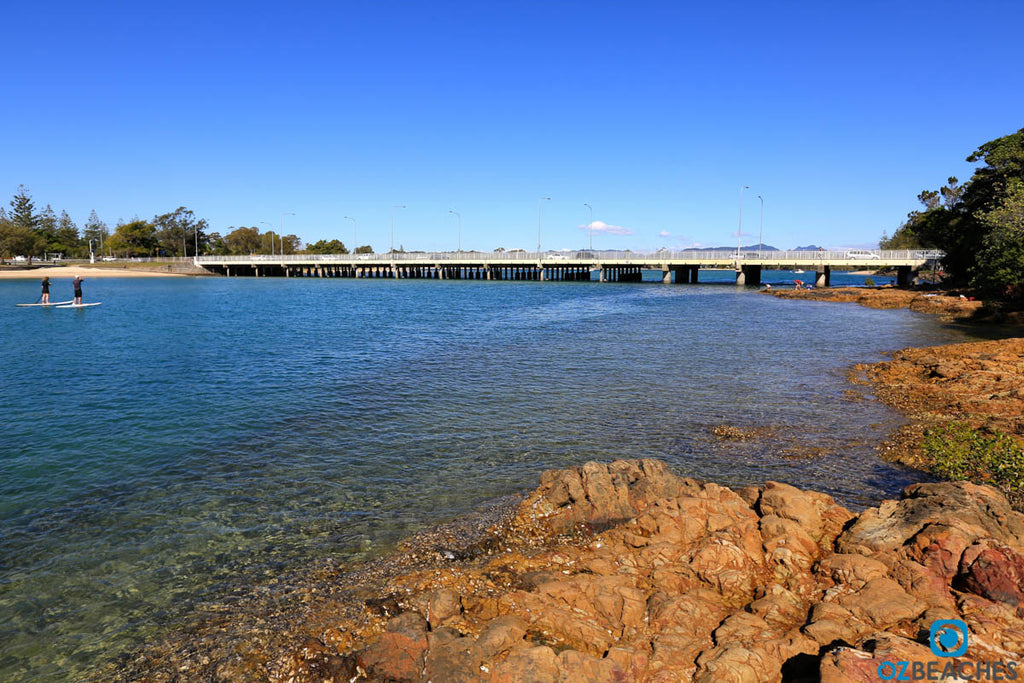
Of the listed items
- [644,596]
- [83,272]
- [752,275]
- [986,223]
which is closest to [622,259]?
[752,275]

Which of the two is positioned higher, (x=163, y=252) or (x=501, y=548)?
(x=163, y=252)

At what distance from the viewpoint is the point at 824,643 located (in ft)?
18.7

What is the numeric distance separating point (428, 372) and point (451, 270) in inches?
4411

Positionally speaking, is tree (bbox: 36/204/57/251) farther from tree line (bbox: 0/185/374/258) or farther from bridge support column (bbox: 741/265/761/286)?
bridge support column (bbox: 741/265/761/286)

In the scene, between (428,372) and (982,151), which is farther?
(982,151)

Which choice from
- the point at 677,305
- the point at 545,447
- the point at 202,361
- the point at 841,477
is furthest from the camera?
the point at 677,305

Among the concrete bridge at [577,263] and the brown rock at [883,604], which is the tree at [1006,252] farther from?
the brown rock at [883,604]

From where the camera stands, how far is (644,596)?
6.85 m

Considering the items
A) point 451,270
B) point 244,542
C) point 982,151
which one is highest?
point 982,151

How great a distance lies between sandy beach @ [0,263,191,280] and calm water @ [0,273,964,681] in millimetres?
92133

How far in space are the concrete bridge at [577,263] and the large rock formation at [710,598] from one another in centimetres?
8168

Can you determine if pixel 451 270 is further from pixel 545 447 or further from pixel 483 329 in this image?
pixel 545 447

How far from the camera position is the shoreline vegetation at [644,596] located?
5.74 metres

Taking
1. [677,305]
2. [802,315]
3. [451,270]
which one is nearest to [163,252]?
[451,270]
